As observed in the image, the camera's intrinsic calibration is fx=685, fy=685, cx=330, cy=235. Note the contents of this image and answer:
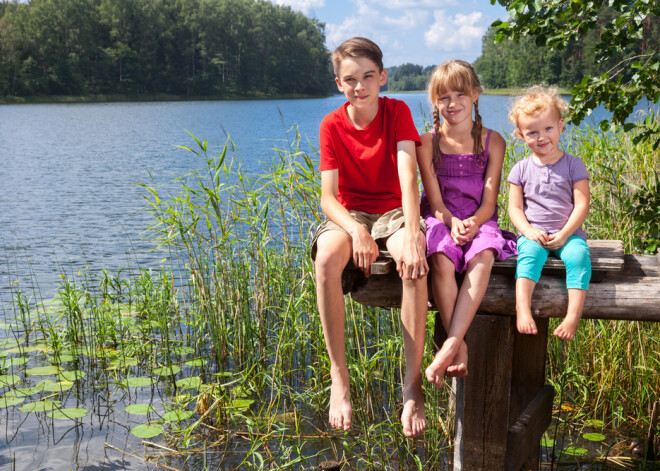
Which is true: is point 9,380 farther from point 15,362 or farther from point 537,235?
point 537,235

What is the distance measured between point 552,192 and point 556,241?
0.90 ft

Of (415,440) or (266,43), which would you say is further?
(266,43)

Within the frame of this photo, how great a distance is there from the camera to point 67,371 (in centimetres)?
505

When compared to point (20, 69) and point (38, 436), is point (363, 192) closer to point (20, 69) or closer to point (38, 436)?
point (38, 436)

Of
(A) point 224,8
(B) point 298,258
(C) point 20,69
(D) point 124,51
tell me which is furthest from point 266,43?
(B) point 298,258

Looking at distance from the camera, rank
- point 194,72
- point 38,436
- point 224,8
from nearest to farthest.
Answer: point 38,436, point 194,72, point 224,8

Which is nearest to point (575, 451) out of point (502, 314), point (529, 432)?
point (529, 432)

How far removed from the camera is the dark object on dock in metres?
2.54

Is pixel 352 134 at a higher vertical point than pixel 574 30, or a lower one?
lower

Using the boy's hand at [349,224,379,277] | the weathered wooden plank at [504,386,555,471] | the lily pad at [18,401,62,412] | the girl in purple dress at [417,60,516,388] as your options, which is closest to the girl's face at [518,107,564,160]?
the girl in purple dress at [417,60,516,388]

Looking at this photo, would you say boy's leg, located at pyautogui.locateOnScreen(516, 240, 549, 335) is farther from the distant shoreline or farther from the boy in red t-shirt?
the distant shoreline

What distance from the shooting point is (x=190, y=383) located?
15.2 feet

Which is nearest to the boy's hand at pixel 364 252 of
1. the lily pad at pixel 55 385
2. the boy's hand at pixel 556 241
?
the boy's hand at pixel 556 241

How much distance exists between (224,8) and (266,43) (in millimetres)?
6009
